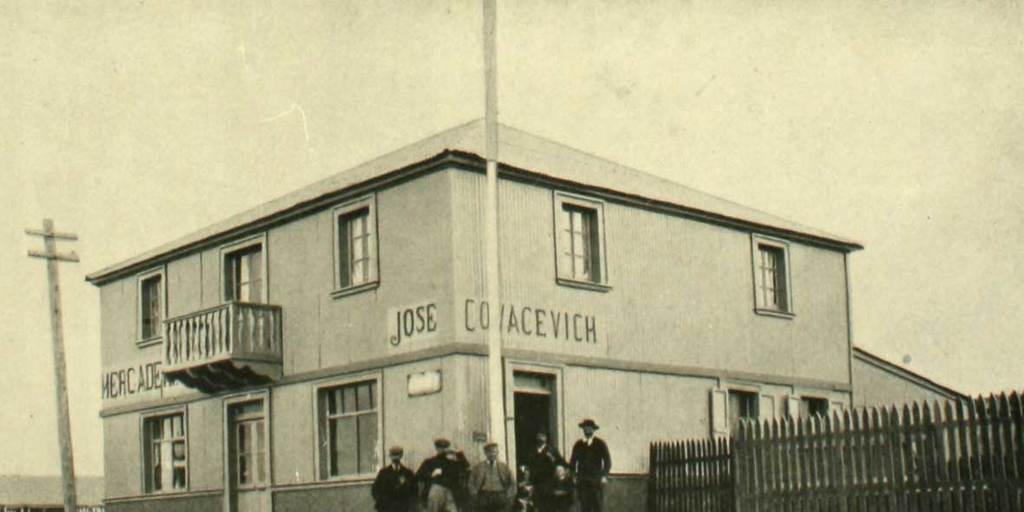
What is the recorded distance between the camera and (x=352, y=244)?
22828mm

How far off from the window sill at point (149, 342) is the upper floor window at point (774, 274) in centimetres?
1265

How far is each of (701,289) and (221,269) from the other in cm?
938

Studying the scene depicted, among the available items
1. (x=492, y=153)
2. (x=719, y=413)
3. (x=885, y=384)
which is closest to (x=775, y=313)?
(x=719, y=413)

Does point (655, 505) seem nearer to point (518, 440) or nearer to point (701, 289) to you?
point (518, 440)

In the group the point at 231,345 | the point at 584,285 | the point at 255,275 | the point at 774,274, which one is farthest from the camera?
the point at 774,274

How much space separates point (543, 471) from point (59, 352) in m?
16.1

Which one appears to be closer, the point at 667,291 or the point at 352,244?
the point at 352,244

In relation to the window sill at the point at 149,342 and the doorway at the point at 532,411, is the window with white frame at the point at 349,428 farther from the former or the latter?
the window sill at the point at 149,342

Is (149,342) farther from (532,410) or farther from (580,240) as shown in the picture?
(580,240)

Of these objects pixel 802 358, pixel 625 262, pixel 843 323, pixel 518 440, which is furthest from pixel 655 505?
pixel 843 323

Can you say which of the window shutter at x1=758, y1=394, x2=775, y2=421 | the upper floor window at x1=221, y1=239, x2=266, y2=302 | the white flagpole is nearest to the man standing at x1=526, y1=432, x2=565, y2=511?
the white flagpole

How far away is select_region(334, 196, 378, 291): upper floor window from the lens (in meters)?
22.5

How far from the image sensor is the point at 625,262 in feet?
77.8

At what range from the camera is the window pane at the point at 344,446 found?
22.1 metres
